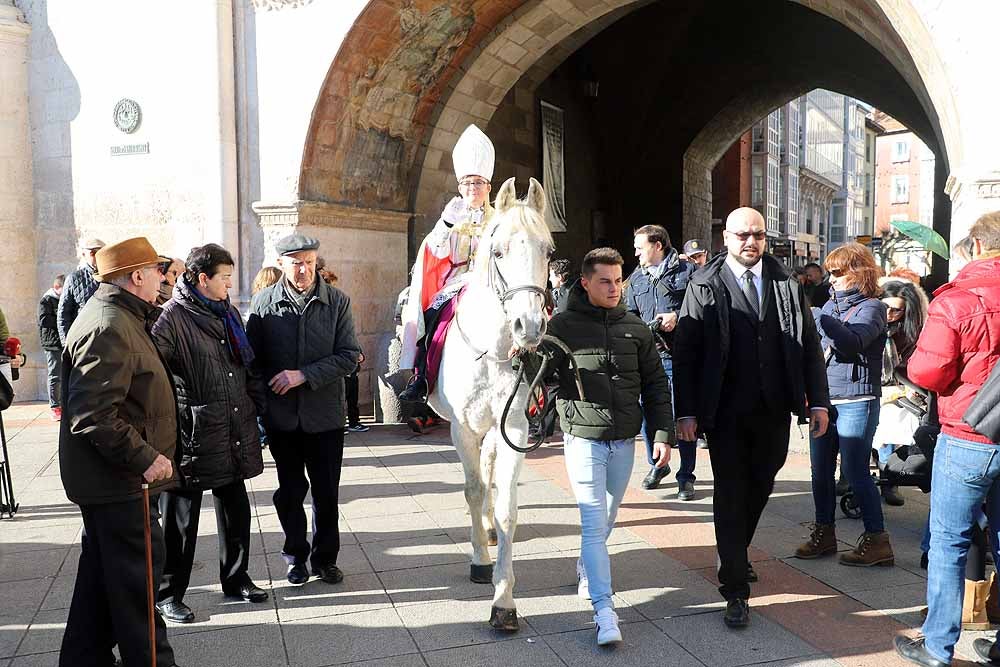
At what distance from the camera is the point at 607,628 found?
3.56 m

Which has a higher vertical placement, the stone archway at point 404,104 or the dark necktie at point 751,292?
the stone archway at point 404,104

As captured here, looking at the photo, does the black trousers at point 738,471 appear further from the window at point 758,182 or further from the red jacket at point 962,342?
the window at point 758,182

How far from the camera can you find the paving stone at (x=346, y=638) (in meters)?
3.59

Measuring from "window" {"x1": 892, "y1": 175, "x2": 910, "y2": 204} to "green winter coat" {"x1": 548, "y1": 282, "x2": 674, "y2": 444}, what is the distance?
212ft

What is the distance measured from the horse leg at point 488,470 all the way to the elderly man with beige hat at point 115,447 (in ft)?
5.33

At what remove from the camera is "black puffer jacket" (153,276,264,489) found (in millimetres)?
3820

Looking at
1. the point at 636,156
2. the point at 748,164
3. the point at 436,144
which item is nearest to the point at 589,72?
the point at 636,156

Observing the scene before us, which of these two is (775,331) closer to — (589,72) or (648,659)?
(648,659)

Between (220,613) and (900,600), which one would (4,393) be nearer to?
(220,613)

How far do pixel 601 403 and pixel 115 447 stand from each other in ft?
6.43

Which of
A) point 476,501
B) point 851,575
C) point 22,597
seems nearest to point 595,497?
point 476,501

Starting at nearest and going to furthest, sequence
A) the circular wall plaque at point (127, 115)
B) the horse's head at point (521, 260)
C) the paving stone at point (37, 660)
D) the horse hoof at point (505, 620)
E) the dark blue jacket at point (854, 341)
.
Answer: the horse's head at point (521, 260) → the paving stone at point (37, 660) → the horse hoof at point (505, 620) → the dark blue jacket at point (854, 341) → the circular wall plaque at point (127, 115)

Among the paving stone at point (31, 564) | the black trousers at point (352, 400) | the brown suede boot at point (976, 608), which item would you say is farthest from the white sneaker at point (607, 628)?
the black trousers at point (352, 400)

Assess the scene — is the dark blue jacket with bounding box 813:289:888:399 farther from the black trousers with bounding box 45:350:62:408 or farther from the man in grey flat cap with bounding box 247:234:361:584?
the black trousers with bounding box 45:350:62:408
